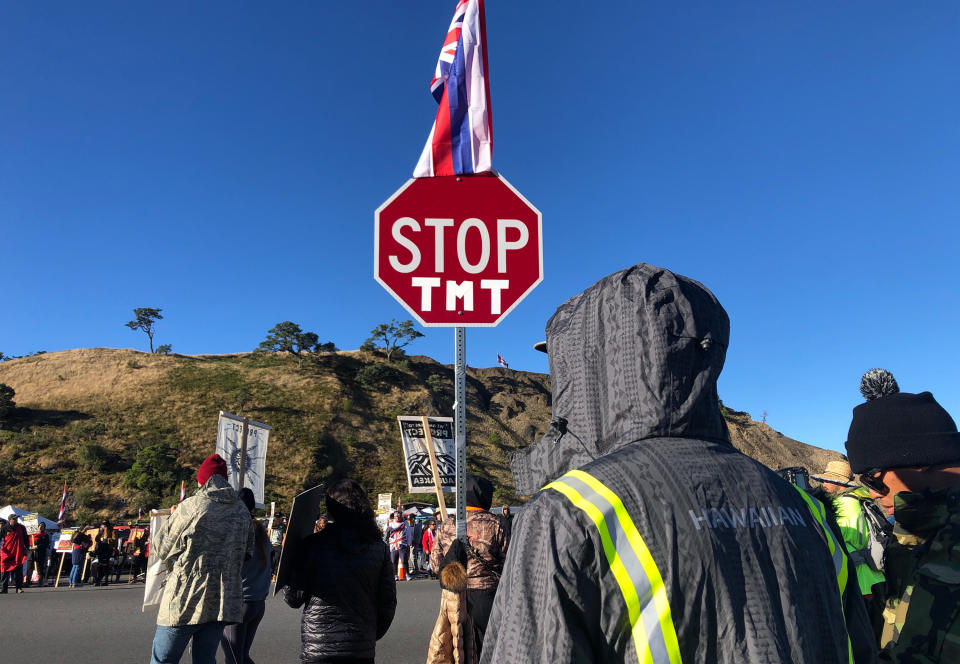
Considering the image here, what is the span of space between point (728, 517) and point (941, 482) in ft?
5.45

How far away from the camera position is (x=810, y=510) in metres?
Result: 1.28

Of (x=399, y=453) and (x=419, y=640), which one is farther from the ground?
(x=399, y=453)

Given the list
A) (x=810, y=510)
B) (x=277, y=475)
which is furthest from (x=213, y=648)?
(x=277, y=475)

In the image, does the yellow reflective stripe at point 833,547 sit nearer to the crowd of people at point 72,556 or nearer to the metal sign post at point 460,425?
the metal sign post at point 460,425

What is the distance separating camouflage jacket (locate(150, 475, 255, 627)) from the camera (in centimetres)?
392

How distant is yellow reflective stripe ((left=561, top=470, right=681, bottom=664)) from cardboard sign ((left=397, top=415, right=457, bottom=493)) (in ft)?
10.9

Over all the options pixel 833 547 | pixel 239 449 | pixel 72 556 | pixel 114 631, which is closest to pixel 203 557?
pixel 833 547

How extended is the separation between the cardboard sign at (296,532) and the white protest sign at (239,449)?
4.08m

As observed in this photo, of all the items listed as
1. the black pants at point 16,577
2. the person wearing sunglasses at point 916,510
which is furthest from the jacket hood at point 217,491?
the black pants at point 16,577

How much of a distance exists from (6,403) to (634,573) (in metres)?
59.8

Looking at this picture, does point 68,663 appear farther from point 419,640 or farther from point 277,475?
point 277,475

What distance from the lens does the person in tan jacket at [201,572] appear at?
153 inches

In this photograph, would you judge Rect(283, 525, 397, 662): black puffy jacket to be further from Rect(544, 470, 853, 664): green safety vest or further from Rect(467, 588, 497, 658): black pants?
Rect(544, 470, 853, 664): green safety vest

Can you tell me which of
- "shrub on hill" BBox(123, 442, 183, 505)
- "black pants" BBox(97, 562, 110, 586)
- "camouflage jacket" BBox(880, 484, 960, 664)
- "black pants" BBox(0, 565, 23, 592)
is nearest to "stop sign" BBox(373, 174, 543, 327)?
"camouflage jacket" BBox(880, 484, 960, 664)
